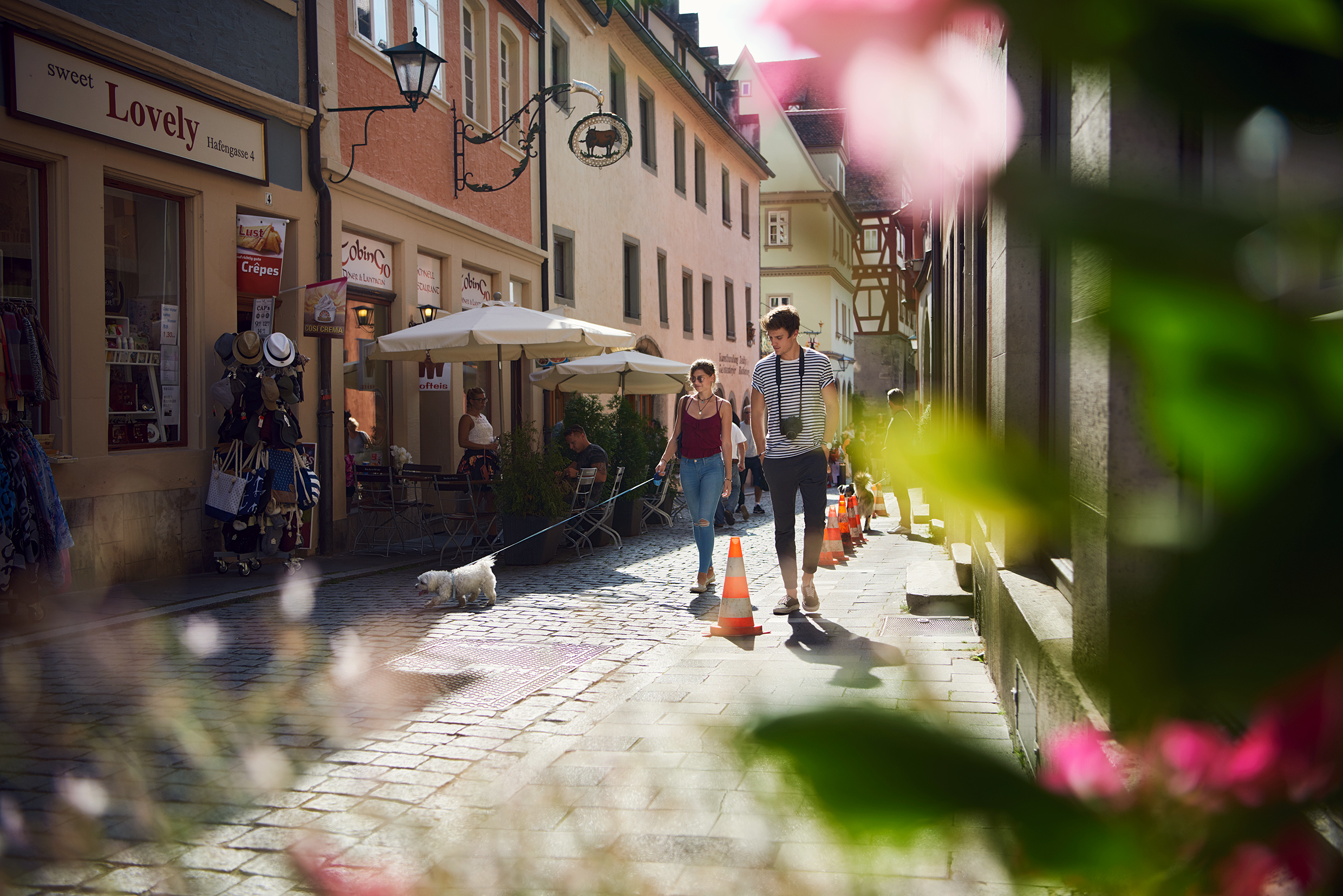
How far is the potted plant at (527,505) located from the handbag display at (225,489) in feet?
7.07

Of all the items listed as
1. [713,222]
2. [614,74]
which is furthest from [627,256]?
[713,222]

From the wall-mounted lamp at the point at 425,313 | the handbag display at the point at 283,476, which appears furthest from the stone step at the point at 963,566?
the wall-mounted lamp at the point at 425,313

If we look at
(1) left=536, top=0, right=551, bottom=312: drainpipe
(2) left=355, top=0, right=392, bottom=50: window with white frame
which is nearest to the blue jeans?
(2) left=355, top=0, right=392, bottom=50: window with white frame

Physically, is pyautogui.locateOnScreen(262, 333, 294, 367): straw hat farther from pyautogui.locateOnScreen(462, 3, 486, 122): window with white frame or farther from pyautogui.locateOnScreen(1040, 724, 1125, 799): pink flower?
pyautogui.locateOnScreen(1040, 724, 1125, 799): pink flower

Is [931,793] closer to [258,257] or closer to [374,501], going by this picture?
[258,257]

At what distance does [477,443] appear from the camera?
39.8 feet

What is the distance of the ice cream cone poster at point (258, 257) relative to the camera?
34.0 ft

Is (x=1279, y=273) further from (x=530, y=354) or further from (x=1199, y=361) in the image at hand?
(x=530, y=354)

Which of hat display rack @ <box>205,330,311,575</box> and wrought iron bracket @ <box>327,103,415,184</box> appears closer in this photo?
hat display rack @ <box>205,330,311,575</box>

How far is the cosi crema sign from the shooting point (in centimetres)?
805

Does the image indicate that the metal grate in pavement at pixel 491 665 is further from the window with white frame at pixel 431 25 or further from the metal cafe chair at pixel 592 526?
the window with white frame at pixel 431 25

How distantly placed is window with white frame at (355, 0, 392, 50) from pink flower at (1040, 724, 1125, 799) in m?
12.9

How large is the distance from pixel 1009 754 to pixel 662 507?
557 inches

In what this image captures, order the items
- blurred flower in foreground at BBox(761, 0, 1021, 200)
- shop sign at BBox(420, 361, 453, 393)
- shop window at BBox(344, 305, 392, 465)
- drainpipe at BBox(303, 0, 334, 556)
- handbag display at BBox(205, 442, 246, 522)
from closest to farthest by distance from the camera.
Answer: blurred flower in foreground at BBox(761, 0, 1021, 200)
handbag display at BBox(205, 442, 246, 522)
drainpipe at BBox(303, 0, 334, 556)
shop window at BBox(344, 305, 392, 465)
shop sign at BBox(420, 361, 453, 393)
